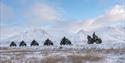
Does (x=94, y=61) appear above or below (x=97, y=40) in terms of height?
below

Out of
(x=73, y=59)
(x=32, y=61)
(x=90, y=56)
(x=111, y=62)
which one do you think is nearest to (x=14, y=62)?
(x=32, y=61)

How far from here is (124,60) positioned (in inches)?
782

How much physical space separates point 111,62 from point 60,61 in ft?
12.1

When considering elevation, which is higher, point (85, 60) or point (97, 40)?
point (97, 40)

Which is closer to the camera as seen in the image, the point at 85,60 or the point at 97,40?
the point at 85,60

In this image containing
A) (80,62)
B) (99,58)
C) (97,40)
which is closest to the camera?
(80,62)

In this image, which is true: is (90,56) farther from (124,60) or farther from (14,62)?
(14,62)

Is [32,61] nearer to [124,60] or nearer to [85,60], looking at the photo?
[85,60]

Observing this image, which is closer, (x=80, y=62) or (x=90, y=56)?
(x=80, y=62)

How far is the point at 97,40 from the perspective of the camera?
242 feet

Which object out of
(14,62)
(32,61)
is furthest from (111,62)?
(14,62)

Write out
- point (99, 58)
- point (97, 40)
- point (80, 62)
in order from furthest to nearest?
point (97, 40)
point (99, 58)
point (80, 62)

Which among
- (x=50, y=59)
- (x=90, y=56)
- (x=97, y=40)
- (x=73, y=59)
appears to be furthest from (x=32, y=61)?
(x=97, y=40)

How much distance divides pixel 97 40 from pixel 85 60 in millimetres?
54165
